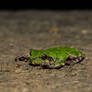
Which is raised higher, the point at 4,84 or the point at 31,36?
the point at 31,36

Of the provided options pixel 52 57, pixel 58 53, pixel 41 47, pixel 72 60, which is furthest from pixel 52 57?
pixel 41 47

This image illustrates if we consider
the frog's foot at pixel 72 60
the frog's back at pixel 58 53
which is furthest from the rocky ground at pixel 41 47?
the frog's back at pixel 58 53

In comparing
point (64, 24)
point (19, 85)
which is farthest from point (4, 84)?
point (64, 24)

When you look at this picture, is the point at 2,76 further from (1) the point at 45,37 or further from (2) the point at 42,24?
(2) the point at 42,24

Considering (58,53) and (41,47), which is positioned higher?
(58,53)

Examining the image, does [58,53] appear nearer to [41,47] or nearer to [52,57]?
[52,57]

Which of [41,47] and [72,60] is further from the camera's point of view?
[41,47]

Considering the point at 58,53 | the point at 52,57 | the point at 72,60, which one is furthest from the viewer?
the point at 72,60

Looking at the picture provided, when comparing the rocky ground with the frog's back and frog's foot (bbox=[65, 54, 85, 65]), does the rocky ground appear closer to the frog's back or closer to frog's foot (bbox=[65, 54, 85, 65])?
frog's foot (bbox=[65, 54, 85, 65])

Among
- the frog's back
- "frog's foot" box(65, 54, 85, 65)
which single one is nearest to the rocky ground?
"frog's foot" box(65, 54, 85, 65)
